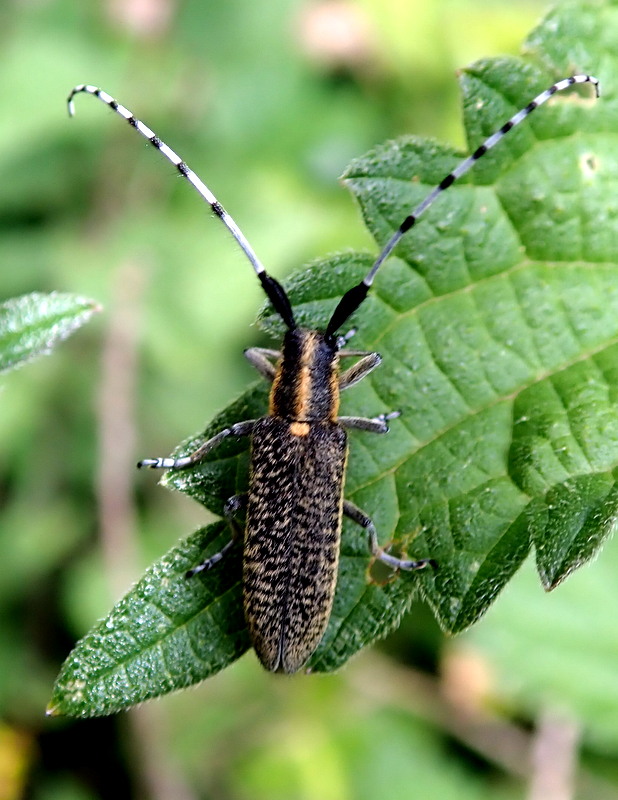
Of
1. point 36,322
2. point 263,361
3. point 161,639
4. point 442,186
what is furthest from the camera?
point 263,361

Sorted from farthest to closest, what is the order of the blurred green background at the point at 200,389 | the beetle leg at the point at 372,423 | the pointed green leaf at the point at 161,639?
1. the blurred green background at the point at 200,389
2. the beetle leg at the point at 372,423
3. the pointed green leaf at the point at 161,639

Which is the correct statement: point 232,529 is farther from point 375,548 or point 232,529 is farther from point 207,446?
point 375,548

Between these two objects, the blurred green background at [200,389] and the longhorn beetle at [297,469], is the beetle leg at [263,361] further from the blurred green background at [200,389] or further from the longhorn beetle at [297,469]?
the blurred green background at [200,389]

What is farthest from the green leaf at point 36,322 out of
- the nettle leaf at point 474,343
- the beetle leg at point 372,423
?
the beetle leg at point 372,423

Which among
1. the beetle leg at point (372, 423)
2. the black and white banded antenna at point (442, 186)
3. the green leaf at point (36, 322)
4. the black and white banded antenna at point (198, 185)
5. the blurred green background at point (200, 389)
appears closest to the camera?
the green leaf at point (36, 322)

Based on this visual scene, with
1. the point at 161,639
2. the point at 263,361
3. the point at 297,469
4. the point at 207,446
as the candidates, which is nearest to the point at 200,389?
the point at 263,361

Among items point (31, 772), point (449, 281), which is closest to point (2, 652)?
point (31, 772)
